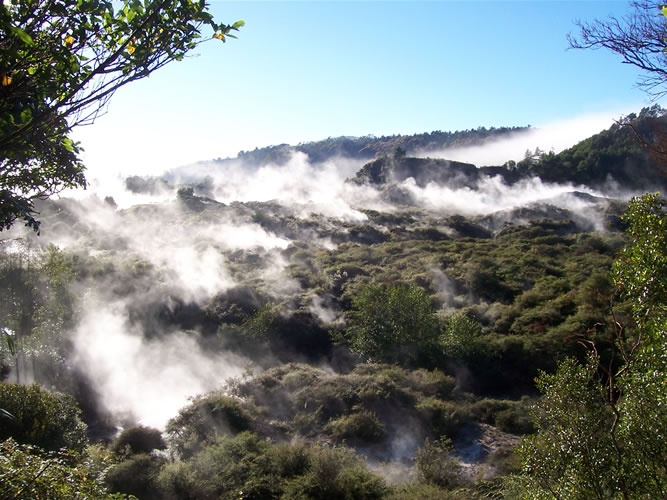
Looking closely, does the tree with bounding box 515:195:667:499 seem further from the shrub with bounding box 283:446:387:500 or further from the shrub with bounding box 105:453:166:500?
the shrub with bounding box 105:453:166:500

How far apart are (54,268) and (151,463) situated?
49.2 feet

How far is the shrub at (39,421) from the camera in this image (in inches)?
451

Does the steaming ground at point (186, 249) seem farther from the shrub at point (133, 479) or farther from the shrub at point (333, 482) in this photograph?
the shrub at point (333, 482)

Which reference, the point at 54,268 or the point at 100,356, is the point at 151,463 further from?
the point at 54,268

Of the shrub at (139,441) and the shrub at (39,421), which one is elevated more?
the shrub at (39,421)

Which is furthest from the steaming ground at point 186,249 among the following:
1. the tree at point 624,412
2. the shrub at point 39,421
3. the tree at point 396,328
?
the tree at point 624,412

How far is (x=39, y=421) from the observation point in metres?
12.1

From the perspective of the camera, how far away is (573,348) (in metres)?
21.9

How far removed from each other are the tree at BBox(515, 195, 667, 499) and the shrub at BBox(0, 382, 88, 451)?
1194 centimetres

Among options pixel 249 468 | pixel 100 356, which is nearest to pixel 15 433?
pixel 249 468

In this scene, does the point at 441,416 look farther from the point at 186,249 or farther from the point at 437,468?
the point at 186,249

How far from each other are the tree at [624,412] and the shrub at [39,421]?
39.2 feet

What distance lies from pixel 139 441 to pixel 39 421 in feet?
10.3

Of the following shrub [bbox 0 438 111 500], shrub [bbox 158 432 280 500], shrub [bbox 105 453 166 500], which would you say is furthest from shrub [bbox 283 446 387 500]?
shrub [bbox 0 438 111 500]
